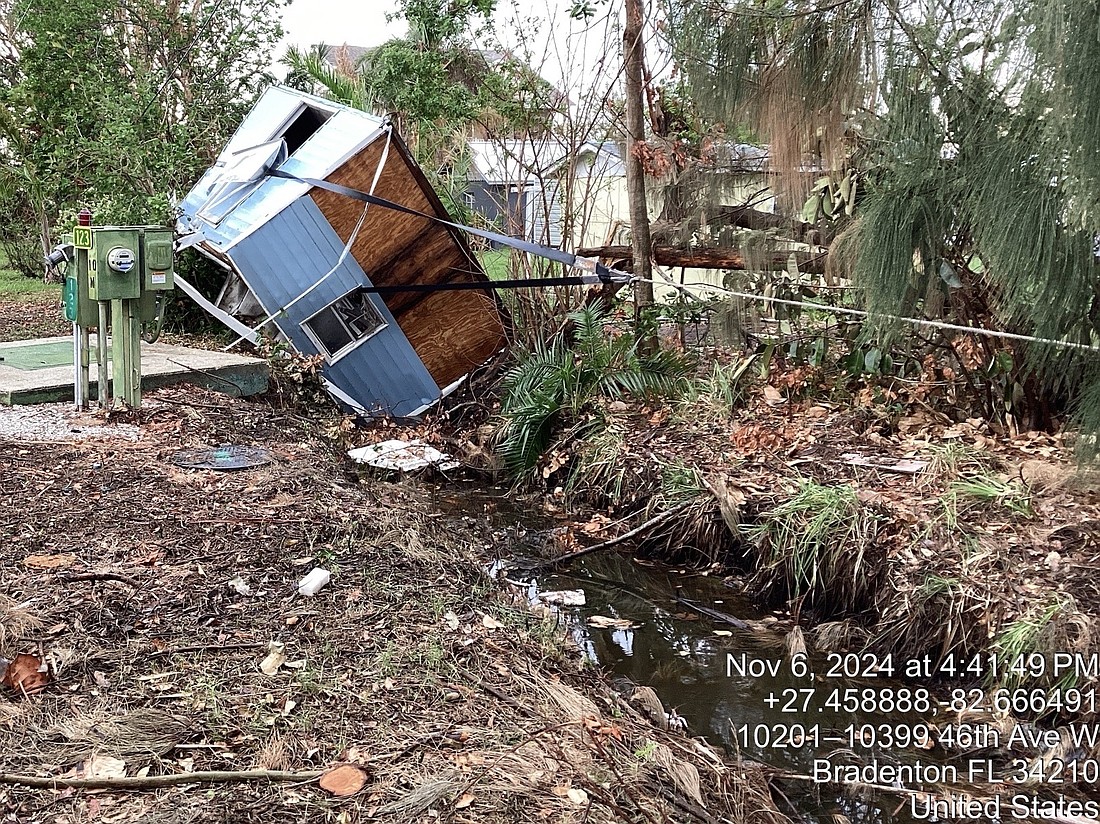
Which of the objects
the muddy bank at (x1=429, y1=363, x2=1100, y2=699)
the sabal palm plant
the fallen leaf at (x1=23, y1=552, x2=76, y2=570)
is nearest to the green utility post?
the fallen leaf at (x1=23, y1=552, x2=76, y2=570)

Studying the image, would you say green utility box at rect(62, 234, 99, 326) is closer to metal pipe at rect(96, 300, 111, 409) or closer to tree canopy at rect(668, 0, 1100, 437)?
metal pipe at rect(96, 300, 111, 409)

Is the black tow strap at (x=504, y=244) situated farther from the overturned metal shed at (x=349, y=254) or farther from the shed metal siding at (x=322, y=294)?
the shed metal siding at (x=322, y=294)

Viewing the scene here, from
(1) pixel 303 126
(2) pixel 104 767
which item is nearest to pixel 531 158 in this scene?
(1) pixel 303 126

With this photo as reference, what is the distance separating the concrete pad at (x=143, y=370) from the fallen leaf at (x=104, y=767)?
500cm

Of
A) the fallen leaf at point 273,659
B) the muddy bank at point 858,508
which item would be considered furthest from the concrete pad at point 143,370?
the fallen leaf at point 273,659

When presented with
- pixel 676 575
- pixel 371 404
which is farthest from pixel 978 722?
pixel 371 404

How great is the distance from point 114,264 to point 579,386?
3.52m

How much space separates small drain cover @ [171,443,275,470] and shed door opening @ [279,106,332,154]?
4.01m

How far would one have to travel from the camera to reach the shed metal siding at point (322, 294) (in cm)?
848

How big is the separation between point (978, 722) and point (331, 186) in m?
6.10

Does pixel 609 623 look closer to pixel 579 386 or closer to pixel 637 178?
pixel 579 386

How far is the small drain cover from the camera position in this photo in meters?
6.11

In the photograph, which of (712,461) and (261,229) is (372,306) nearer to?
(261,229)

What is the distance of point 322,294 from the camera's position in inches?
342
